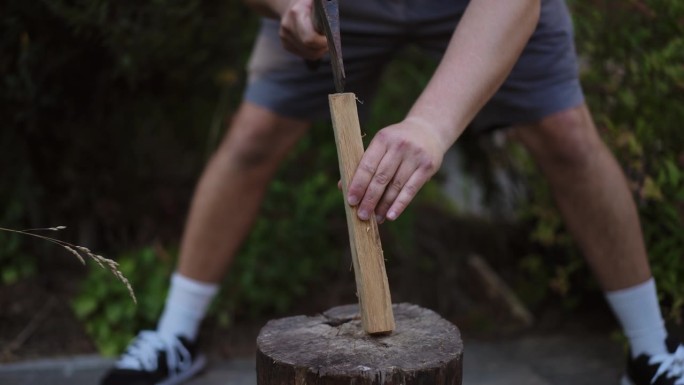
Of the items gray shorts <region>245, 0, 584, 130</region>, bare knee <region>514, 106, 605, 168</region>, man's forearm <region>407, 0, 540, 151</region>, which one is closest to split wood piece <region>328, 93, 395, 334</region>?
man's forearm <region>407, 0, 540, 151</region>

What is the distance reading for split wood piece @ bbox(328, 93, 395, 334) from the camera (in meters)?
1.45

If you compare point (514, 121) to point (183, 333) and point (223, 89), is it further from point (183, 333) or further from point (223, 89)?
point (223, 89)

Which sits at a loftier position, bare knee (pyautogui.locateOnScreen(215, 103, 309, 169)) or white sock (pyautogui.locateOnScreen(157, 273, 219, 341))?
bare knee (pyautogui.locateOnScreen(215, 103, 309, 169))

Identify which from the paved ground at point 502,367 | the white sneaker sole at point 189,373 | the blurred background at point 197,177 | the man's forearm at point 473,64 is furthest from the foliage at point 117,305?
the man's forearm at point 473,64

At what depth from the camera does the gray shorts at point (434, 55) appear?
1939 millimetres

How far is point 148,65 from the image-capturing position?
102 inches

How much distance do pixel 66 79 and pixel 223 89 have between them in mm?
594

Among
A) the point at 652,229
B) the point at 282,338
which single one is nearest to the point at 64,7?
the point at 282,338

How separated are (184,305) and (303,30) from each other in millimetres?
1028

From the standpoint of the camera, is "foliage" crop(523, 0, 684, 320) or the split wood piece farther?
"foliage" crop(523, 0, 684, 320)

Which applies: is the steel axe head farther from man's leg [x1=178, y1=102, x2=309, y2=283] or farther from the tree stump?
man's leg [x1=178, y1=102, x2=309, y2=283]

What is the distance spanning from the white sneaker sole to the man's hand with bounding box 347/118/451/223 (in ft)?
3.66

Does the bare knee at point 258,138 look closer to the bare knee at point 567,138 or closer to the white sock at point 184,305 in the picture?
the white sock at point 184,305

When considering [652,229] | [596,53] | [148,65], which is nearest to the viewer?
[652,229]
